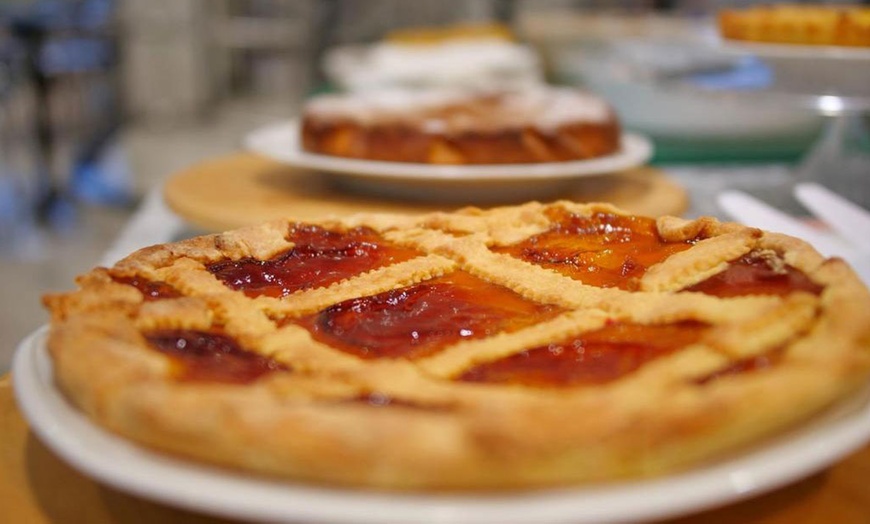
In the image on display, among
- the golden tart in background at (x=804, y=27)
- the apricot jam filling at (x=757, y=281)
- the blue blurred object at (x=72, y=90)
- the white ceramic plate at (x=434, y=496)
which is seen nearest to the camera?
the white ceramic plate at (x=434, y=496)

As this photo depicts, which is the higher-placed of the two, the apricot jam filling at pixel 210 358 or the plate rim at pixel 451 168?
the apricot jam filling at pixel 210 358

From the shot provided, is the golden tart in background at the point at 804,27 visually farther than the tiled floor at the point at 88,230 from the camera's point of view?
No

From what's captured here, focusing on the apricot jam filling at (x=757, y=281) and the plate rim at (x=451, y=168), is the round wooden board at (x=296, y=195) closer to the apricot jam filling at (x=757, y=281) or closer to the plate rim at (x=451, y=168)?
the plate rim at (x=451, y=168)

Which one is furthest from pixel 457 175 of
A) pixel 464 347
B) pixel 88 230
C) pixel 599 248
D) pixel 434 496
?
pixel 88 230

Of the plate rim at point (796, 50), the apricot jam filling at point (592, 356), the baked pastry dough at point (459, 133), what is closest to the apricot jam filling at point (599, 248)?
the apricot jam filling at point (592, 356)

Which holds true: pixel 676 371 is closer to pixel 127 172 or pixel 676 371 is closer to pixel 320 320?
pixel 320 320

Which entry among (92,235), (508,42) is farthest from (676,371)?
(92,235)
